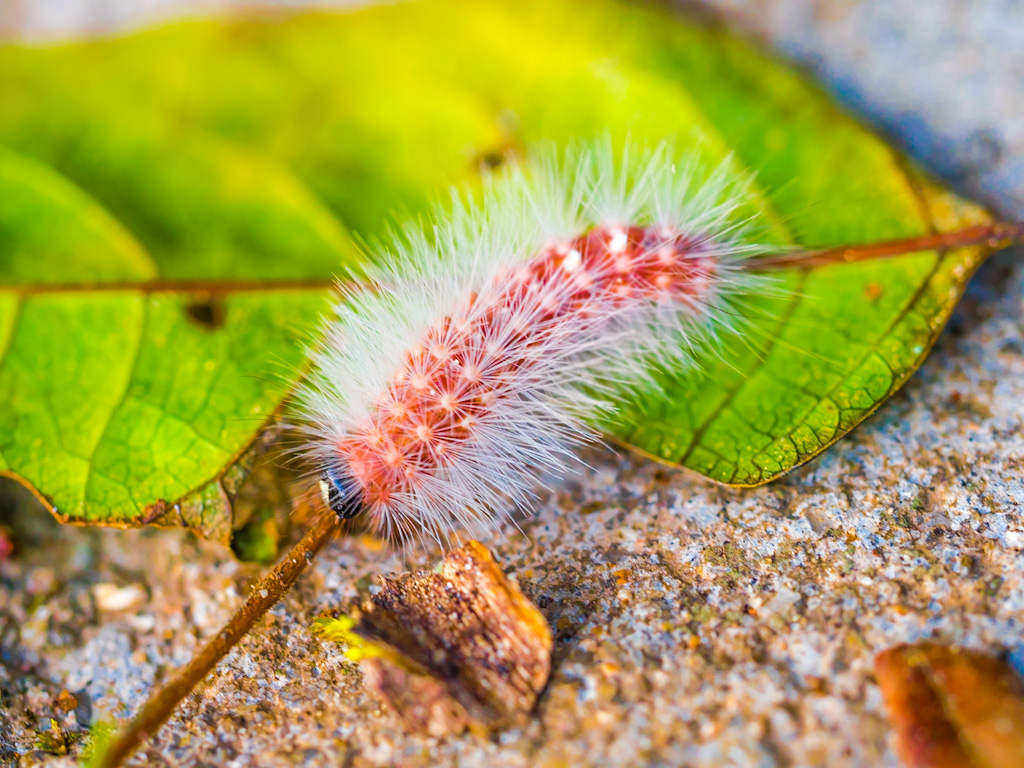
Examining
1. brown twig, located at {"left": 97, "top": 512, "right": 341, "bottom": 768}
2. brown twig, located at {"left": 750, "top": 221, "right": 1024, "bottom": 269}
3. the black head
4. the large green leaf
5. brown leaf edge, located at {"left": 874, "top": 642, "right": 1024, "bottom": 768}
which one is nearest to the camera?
brown leaf edge, located at {"left": 874, "top": 642, "right": 1024, "bottom": 768}

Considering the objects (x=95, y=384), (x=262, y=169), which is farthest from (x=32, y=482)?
(x=262, y=169)

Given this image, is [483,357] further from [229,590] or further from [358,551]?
[229,590]

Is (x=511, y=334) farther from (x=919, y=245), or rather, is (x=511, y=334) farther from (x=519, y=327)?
(x=919, y=245)

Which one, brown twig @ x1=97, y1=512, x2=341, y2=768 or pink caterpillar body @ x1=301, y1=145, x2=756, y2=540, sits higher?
pink caterpillar body @ x1=301, y1=145, x2=756, y2=540

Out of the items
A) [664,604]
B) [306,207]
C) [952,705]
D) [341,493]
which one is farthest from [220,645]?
[952,705]

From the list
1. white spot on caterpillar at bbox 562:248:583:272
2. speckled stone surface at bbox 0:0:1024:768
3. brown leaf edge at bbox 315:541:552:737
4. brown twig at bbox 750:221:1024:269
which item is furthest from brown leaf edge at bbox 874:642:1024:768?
white spot on caterpillar at bbox 562:248:583:272

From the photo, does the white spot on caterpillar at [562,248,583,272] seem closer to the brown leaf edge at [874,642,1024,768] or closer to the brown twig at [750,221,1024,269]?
the brown twig at [750,221,1024,269]
